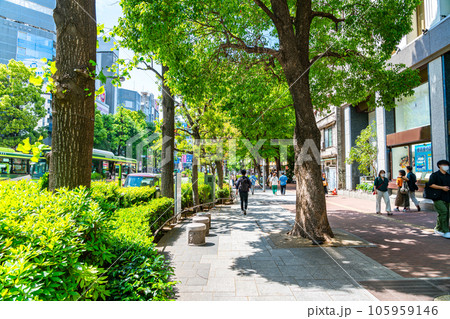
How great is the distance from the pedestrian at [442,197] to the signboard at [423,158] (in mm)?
8177

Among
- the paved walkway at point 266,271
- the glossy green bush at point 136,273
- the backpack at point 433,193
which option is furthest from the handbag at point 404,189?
the glossy green bush at point 136,273

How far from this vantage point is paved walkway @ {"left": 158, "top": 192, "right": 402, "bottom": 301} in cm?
397

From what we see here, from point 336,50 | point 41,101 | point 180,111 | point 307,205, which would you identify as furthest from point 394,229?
point 41,101

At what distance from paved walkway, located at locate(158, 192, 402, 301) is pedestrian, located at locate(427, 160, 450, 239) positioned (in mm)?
2805

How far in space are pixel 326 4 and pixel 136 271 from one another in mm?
10286

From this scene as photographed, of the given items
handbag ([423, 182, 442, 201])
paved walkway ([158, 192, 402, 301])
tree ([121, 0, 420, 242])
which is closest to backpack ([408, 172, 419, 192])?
tree ([121, 0, 420, 242])

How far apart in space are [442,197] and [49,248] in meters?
8.32

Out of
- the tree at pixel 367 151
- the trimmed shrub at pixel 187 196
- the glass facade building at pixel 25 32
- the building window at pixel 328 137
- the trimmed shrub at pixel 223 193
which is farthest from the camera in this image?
the glass facade building at pixel 25 32

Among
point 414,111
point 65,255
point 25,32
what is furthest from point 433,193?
point 25,32

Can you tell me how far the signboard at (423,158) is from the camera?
1434 centimetres

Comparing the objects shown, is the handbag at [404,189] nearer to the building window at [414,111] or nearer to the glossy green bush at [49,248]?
the building window at [414,111]

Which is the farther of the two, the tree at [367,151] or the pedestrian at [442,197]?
the tree at [367,151]

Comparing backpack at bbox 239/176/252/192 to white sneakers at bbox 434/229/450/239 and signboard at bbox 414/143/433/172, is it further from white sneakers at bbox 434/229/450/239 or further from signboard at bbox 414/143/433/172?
signboard at bbox 414/143/433/172

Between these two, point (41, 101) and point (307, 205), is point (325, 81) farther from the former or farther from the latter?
point (41, 101)
